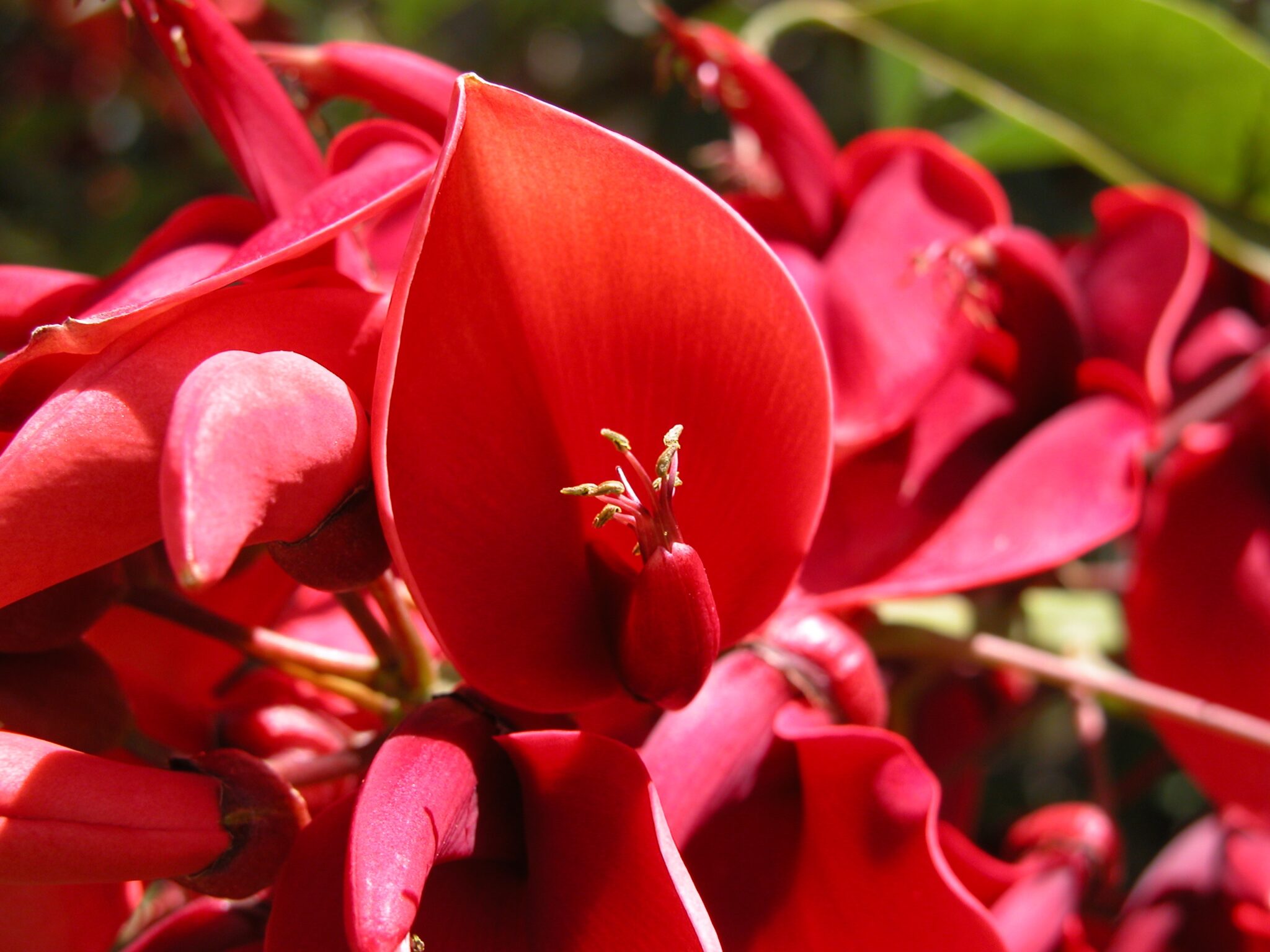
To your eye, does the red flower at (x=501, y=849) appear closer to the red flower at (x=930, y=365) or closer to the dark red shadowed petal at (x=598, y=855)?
the dark red shadowed petal at (x=598, y=855)

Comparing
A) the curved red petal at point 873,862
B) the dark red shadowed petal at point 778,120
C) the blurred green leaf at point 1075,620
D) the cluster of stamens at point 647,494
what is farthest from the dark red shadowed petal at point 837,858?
the blurred green leaf at point 1075,620

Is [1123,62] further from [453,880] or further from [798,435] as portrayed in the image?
[453,880]

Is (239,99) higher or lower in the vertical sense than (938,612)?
higher

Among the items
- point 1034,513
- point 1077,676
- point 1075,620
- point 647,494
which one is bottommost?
point 1075,620

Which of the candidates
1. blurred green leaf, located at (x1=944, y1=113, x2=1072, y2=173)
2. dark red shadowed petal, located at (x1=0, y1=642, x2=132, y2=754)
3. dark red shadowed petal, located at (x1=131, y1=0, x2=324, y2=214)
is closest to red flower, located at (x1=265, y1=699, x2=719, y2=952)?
dark red shadowed petal, located at (x1=0, y1=642, x2=132, y2=754)

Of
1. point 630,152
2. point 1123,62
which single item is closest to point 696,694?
point 630,152

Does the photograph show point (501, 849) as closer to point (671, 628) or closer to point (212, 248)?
point (671, 628)

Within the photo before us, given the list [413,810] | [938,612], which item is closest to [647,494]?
[413,810]
